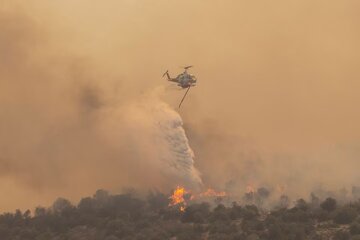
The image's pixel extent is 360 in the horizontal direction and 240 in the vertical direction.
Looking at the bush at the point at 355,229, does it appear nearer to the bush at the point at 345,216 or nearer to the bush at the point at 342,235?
the bush at the point at 342,235

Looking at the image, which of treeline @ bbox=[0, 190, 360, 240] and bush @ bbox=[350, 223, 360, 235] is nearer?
bush @ bbox=[350, 223, 360, 235]

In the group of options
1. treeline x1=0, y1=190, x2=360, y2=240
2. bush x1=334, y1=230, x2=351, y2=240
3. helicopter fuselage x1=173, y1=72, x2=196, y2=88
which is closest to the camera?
bush x1=334, y1=230, x2=351, y2=240

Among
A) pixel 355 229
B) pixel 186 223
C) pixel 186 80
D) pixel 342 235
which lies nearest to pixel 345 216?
pixel 355 229

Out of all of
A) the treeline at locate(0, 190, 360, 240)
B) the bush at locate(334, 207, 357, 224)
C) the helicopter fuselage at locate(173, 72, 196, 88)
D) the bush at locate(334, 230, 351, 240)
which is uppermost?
the helicopter fuselage at locate(173, 72, 196, 88)

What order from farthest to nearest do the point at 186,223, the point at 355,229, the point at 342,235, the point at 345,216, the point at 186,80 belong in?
the point at 186,80
the point at 186,223
the point at 345,216
the point at 355,229
the point at 342,235

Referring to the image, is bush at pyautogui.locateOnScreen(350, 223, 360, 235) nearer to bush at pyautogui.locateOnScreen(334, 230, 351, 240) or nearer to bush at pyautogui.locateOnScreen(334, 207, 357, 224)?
bush at pyautogui.locateOnScreen(334, 230, 351, 240)

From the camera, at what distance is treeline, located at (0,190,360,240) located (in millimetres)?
59062

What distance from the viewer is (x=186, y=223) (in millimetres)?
73938

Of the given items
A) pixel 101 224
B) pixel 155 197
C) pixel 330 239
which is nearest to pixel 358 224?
pixel 330 239

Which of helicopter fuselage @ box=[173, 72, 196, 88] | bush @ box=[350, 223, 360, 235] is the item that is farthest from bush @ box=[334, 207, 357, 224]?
helicopter fuselage @ box=[173, 72, 196, 88]

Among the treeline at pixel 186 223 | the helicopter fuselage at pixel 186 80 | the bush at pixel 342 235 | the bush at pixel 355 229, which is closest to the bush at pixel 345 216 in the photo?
the treeline at pixel 186 223

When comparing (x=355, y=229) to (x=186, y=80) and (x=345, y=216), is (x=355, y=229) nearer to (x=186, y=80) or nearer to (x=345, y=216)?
(x=345, y=216)

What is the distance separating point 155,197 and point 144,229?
40.4 metres

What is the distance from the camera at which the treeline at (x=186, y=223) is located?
194 feet
